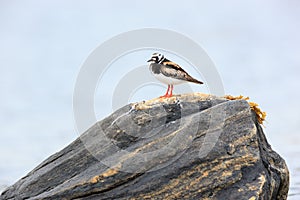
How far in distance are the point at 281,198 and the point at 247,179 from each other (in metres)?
2.81

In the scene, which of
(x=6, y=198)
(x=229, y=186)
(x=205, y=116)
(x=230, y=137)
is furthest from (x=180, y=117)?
(x=6, y=198)

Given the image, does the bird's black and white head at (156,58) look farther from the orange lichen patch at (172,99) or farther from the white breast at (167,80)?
the orange lichen patch at (172,99)

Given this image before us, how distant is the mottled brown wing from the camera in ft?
40.2

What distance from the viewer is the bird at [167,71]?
12.3 metres

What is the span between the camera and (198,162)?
11.1 meters

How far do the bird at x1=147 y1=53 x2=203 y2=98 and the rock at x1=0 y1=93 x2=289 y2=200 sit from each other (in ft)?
2.45

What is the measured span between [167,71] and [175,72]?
0.25 m

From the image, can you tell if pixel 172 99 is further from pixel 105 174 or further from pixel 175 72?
pixel 105 174

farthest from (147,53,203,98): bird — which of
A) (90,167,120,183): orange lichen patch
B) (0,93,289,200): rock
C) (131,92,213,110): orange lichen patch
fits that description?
(90,167,120,183): orange lichen patch

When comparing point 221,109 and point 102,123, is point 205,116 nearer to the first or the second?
point 221,109

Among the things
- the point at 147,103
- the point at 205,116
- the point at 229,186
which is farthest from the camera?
the point at 147,103

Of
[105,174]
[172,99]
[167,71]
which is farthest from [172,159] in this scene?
[167,71]

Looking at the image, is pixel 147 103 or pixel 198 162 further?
pixel 147 103

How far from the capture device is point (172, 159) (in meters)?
11.2
